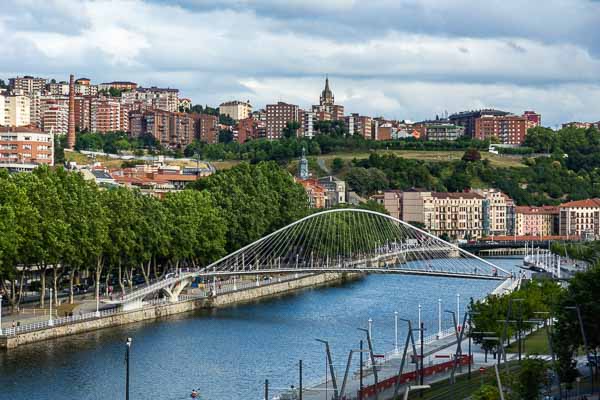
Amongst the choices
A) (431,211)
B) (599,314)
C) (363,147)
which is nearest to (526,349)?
(599,314)

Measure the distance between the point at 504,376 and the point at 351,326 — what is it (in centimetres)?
2394

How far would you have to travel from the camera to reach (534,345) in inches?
2181

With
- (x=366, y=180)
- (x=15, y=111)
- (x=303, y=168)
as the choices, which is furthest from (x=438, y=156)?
(x=15, y=111)

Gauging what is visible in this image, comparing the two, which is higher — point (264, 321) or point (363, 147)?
point (363, 147)

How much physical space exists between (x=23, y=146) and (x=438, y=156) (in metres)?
72.0

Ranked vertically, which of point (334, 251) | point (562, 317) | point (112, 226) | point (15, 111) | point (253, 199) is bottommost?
point (562, 317)

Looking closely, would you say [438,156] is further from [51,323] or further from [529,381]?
[529,381]

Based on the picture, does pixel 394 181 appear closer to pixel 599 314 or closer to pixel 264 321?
pixel 264 321

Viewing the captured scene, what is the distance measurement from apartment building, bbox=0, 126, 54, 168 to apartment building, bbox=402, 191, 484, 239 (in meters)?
43.4

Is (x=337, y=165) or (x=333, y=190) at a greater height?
(x=337, y=165)

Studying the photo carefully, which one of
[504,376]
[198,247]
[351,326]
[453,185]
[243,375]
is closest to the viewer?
[504,376]

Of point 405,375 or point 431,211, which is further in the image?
point 431,211

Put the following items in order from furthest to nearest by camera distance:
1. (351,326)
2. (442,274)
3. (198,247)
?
(198,247) → (442,274) → (351,326)

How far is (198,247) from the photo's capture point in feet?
261
